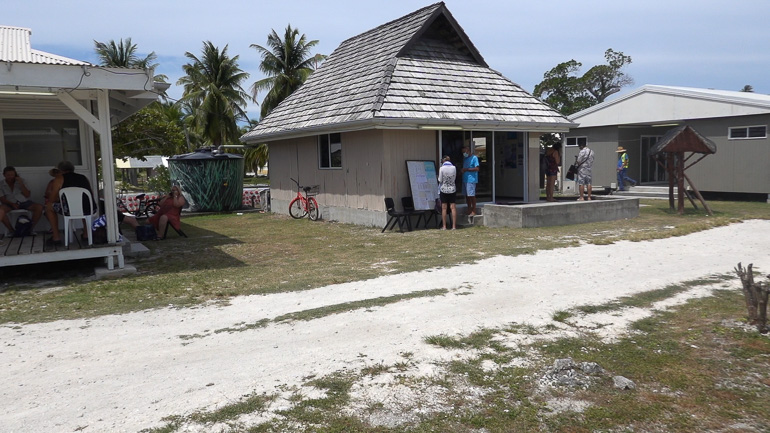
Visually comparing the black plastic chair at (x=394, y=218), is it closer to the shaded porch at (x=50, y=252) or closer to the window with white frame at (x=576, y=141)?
the shaded porch at (x=50, y=252)

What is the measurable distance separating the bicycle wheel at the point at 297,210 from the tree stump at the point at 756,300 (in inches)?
516

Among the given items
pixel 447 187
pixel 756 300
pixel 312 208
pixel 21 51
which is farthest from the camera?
pixel 312 208

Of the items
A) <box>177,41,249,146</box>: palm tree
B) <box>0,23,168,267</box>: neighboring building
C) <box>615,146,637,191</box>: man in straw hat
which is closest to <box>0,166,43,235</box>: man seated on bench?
<box>0,23,168,267</box>: neighboring building

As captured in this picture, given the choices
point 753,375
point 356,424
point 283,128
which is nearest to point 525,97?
point 283,128

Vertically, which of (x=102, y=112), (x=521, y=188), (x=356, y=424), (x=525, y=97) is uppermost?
(x=525, y=97)

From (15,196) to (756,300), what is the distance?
1103cm

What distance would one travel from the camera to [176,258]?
1036 centimetres

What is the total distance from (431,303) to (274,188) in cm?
1392

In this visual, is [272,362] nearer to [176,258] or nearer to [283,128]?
[176,258]

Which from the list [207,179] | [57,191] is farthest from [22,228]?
[207,179]

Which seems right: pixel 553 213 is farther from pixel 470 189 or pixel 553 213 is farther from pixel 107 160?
pixel 107 160

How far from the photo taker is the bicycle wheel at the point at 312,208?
1664 centimetres

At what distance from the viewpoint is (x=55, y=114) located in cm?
1086

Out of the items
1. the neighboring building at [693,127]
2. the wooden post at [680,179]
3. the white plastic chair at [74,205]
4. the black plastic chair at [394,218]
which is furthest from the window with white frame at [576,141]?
the white plastic chair at [74,205]
